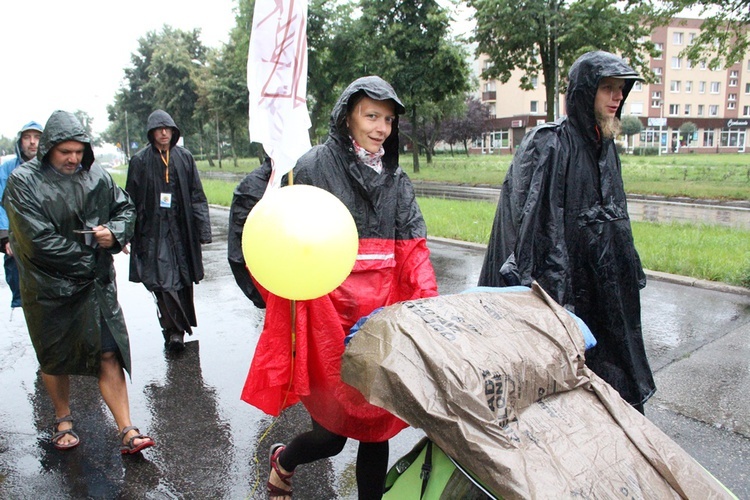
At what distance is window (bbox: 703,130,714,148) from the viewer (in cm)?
7086

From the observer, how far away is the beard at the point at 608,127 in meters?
2.91

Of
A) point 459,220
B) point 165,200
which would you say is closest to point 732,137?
point 459,220

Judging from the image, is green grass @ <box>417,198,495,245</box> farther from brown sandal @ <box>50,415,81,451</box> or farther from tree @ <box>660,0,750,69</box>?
tree @ <box>660,0,750,69</box>

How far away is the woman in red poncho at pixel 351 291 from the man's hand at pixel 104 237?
1.06 meters

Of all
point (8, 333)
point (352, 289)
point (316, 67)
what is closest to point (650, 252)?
point (352, 289)

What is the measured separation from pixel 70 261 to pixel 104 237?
214 mm

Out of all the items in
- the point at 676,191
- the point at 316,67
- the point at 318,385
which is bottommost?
the point at 676,191

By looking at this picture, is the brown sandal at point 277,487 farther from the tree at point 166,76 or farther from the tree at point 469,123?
the tree at point 469,123

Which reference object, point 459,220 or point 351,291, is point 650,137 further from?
point 351,291

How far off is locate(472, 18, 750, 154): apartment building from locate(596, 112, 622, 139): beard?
2569 inches

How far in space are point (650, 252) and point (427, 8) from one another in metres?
19.0

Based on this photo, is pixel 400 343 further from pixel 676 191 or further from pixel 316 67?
pixel 316 67

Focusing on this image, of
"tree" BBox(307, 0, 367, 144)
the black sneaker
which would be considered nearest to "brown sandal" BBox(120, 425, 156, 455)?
the black sneaker

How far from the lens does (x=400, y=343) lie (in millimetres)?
1696
